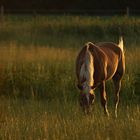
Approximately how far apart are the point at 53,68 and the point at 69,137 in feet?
19.6

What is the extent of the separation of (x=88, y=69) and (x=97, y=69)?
0.62 m

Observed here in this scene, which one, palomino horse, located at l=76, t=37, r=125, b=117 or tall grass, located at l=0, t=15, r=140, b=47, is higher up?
tall grass, located at l=0, t=15, r=140, b=47

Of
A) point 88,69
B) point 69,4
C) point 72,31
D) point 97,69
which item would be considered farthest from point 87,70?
point 69,4

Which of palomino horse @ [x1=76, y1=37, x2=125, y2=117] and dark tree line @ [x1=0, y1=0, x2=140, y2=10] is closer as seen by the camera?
palomino horse @ [x1=76, y1=37, x2=125, y2=117]

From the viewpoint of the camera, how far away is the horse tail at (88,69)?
26.9 ft

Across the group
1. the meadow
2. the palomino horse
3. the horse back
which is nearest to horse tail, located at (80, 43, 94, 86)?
the palomino horse

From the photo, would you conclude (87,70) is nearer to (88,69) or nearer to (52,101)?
(88,69)

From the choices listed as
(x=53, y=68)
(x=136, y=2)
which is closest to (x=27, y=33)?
(x=53, y=68)

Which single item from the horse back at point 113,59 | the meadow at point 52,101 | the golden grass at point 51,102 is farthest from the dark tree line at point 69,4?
the horse back at point 113,59

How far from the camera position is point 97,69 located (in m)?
8.99

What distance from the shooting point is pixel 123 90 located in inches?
434

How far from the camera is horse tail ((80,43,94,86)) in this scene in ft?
26.9

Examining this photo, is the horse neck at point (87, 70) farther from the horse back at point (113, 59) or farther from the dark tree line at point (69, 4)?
the dark tree line at point (69, 4)

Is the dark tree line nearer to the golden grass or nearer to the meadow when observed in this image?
the meadow
